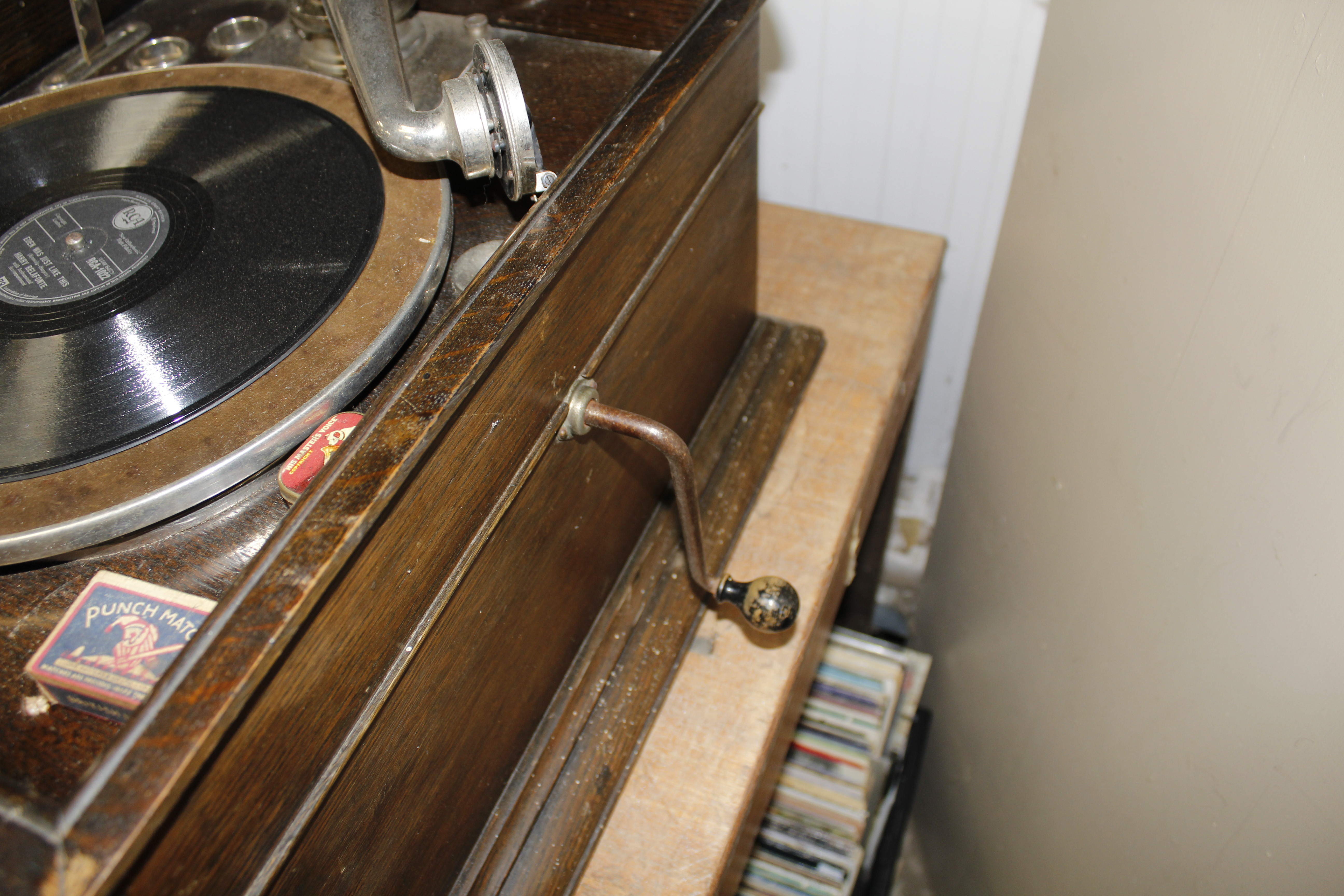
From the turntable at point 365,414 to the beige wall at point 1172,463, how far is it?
0.43 metres

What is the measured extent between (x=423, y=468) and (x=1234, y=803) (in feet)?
2.62

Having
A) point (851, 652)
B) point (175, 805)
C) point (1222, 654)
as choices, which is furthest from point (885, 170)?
point (175, 805)

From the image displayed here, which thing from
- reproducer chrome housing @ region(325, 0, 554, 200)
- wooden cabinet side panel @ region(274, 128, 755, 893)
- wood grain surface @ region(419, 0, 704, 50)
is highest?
wood grain surface @ region(419, 0, 704, 50)

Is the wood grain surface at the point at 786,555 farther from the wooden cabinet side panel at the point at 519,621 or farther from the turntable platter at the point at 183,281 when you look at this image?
the turntable platter at the point at 183,281

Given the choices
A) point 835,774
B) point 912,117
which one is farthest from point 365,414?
point 912,117

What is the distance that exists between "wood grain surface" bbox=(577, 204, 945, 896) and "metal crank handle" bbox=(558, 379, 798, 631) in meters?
0.09

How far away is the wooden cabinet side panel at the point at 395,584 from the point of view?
52 cm

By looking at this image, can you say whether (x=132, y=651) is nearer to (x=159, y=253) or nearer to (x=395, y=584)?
(x=395, y=584)

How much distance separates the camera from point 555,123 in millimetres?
972

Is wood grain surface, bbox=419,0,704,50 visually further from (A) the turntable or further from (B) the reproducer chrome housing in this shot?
(B) the reproducer chrome housing

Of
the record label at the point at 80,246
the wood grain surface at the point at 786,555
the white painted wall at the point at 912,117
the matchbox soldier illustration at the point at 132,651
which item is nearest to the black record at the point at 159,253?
the record label at the point at 80,246

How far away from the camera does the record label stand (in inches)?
30.7

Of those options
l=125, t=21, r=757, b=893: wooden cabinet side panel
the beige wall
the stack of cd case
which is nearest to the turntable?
l=125, t=21, r=757, b=893: wooden cabinet side panel

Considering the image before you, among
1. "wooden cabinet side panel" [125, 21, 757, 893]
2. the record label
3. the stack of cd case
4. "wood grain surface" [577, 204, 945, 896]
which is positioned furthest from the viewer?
the stack of cd case
